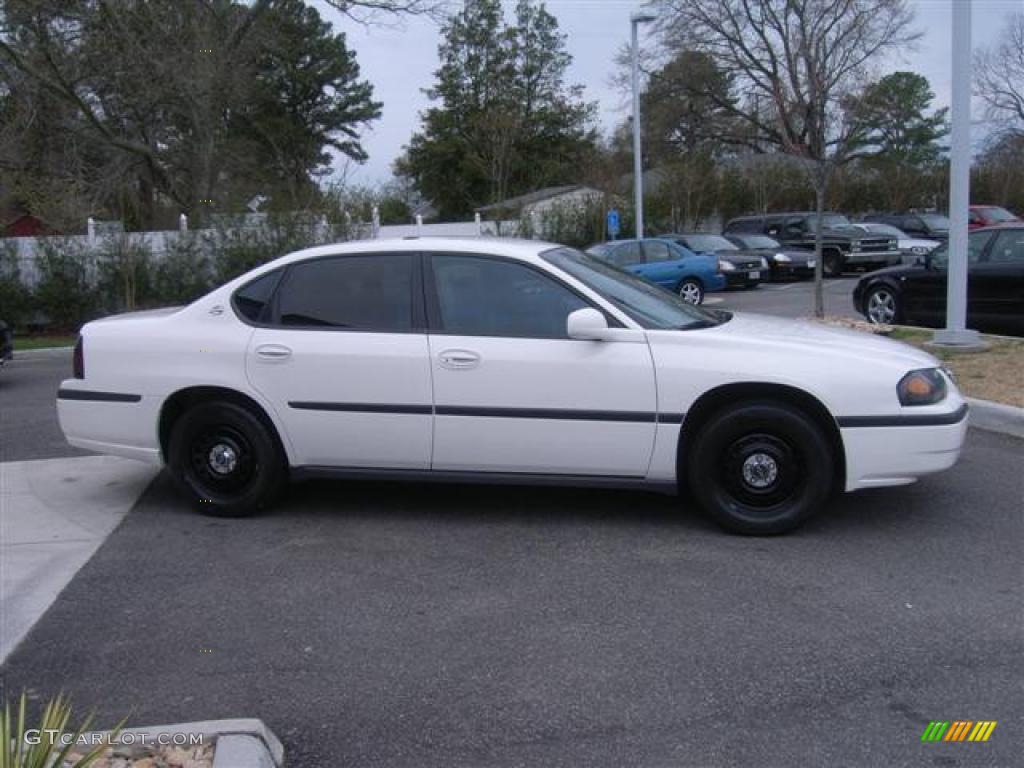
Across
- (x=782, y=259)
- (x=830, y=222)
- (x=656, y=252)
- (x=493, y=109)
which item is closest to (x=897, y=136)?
(x=493, y=109)

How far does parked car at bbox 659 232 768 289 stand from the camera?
2384cm

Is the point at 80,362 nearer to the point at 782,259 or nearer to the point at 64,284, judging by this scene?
the point at 64,284

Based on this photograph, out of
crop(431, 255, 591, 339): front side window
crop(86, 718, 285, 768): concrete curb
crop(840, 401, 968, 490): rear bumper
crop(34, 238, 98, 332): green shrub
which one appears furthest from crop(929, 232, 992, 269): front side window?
crop(34, 238, 98, 332): green shrub

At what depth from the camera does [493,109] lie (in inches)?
2076

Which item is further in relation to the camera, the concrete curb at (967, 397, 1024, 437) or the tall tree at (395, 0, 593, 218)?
the tall tree at (395, 0, 593, 218)

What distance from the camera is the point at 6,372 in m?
14.1

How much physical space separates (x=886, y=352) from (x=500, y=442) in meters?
2.10

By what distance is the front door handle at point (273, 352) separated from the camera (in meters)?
5.54

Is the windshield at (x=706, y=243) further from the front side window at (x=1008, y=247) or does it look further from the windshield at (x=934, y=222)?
the front side window at (x=1008, y=247)

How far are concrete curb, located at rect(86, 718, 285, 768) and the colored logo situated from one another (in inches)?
83.9

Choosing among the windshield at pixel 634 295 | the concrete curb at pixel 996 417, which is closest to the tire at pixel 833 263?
the concrete curb at pixel 996 417

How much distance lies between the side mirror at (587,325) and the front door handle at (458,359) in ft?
1.76

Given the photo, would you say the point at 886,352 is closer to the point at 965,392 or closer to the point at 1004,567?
the point at 1004,567

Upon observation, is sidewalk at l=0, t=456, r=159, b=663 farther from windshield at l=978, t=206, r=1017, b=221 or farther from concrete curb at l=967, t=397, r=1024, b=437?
windshield at l=978, t=206, r=1017, b=221
